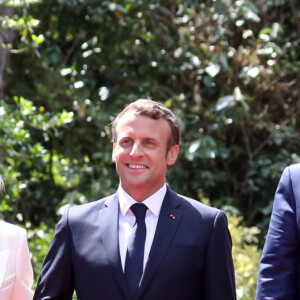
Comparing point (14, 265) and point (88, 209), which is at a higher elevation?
point (88, 209)

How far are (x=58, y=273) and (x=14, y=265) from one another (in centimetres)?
21

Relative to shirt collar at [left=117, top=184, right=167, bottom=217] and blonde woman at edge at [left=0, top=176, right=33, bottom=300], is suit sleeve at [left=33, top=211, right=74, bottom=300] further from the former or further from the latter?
shirt collar at [left=117, top=184, right=167, bottom=217]

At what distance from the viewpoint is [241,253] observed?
7.06 metres

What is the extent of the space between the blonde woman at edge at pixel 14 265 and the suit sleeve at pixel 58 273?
3.0 inches

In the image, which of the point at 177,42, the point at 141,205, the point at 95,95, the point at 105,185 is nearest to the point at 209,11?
the point at 177,42

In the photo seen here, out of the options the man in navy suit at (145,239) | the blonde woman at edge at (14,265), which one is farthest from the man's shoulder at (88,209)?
the blonde woman at edge at (14,265)

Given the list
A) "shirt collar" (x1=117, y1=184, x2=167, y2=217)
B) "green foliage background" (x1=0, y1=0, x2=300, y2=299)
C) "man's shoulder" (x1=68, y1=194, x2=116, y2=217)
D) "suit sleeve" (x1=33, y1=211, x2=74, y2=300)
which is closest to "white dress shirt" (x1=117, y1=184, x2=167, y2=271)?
"shirt collar" (x1=117, y1=184, x2=167, y2=217)

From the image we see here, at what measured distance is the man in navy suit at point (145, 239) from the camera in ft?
12.6

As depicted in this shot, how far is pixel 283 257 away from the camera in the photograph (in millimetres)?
4023

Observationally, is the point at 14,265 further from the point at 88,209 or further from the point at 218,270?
the point at 218,270

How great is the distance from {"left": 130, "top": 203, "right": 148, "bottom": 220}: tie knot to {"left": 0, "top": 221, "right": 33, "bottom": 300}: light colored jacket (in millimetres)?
529

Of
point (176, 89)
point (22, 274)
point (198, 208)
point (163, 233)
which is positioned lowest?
point (22, 274)

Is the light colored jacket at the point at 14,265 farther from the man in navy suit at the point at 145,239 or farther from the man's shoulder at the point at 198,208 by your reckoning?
the man's shoulder at the point at 198,208

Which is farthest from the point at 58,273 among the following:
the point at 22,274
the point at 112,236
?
the point at 112,236
